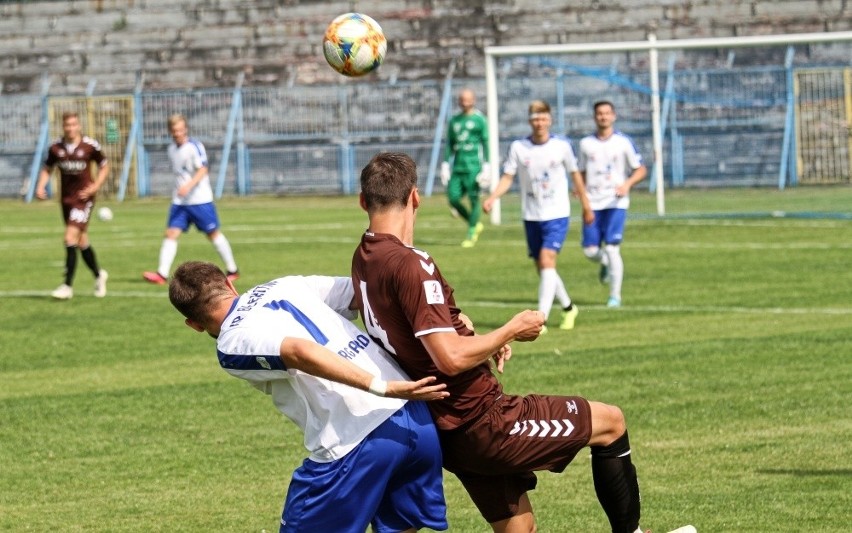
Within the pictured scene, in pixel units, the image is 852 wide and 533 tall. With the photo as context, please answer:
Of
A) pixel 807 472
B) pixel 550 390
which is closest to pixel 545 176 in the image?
pixel 550 390

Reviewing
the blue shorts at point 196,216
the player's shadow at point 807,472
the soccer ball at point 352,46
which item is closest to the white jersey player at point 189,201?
the blue shorts at point 196,216

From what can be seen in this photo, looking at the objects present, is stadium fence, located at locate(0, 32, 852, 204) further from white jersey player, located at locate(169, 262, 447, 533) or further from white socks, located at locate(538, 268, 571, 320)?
white jersey player, located at locate(169, 262, 447, 533)

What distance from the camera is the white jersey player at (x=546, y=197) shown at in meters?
14.9

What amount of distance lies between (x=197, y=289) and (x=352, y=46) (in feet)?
15.5

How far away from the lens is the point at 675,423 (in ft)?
33.3

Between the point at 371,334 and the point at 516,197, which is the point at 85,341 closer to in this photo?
the point at 371,334

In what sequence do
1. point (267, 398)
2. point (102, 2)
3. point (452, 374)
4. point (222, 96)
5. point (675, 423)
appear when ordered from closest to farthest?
point (452, 374) → point (675, 423) → point (267, 398) → point (222, 96) → point (102, 2)

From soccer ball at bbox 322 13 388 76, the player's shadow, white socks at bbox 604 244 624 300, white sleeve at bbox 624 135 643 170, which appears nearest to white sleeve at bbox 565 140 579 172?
white socks at bbox 604 244 624 300

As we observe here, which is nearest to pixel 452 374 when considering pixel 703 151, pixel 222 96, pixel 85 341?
pixel 85 341

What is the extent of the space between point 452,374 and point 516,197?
76.2 ft

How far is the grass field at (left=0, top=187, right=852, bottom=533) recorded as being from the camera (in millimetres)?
8320

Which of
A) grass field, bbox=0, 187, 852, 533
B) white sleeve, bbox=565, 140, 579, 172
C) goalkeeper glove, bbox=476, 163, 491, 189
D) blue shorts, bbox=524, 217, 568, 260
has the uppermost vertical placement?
white sleeve, bbox=565, 140, 579, 172

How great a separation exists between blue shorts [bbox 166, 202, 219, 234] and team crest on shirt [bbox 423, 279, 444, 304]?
47.8ft

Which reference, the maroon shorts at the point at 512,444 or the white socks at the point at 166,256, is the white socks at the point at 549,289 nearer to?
the white socks at the point at 166,256
